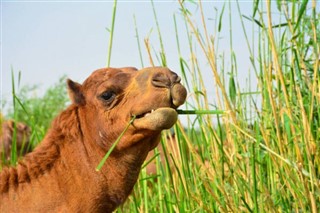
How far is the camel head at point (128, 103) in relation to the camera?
386 cm

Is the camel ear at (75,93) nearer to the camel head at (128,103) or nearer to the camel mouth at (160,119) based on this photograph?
the camel head at (128,103)

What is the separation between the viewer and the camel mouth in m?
3.82

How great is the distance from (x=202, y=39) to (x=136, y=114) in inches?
32.1

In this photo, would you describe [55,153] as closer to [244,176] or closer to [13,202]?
[13,202]

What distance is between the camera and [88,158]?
4363 mm

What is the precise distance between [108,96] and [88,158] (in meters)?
0.36

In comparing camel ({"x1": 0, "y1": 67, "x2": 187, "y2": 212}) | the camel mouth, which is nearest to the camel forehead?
camel ({"x1": 0, "y1": 67, "x2": 187, "y2": 212})

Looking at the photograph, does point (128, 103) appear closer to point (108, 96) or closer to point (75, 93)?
point (108, 96)

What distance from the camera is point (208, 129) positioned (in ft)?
Result: 16.7

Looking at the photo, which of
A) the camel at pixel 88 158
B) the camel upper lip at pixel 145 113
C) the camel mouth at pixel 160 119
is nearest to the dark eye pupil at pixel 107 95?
the camel at pixel 88 158

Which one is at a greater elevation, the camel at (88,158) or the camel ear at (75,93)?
the camel ear at (75,93)

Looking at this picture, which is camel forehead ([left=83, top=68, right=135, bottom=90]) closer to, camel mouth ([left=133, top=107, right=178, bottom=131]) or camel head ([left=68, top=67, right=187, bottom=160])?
camel head ([left=68, top=67, right=187, bottom=160])

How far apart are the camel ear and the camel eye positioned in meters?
0.17

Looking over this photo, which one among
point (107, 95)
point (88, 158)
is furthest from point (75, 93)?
point (88, 158)
